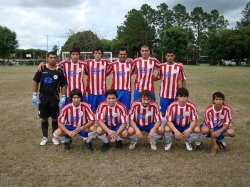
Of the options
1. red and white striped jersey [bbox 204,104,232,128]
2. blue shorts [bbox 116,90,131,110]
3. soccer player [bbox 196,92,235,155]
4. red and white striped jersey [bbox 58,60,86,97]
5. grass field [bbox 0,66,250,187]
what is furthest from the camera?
blue shorts [bbox 116,90,131,110]

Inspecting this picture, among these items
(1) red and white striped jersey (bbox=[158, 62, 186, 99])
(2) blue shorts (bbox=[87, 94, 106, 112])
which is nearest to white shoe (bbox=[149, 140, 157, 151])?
(1) red and white striped jersey (bbox=[158, 62, 186, 99])

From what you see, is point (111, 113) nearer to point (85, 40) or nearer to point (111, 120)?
point (111, 120)

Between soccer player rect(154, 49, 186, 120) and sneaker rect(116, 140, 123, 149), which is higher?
soccer player rect(154, 49, 186, 120)

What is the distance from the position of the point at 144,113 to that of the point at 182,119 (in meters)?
0.68

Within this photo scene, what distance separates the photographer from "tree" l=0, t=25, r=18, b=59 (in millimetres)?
68125

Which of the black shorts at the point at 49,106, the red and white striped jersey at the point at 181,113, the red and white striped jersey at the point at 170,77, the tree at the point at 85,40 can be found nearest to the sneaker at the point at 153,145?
the red and white striped jersey at the point at 181,113

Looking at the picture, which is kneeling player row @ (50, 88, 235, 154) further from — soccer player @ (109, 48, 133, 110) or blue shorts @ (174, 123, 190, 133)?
soccer player @ (109, 48, 133, 110)

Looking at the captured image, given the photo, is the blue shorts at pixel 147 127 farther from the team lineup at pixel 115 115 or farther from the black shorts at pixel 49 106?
the black shorts at pixel 49 106

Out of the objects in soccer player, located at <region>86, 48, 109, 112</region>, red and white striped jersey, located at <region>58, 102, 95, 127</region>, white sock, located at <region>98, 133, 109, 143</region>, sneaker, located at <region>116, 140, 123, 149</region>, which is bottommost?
sneaker, located at <region>116, 140, 123, 149</region>

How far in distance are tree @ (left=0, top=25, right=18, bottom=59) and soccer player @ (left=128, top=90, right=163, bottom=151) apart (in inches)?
2688

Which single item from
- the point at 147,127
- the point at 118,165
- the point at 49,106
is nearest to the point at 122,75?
the point at 147,127

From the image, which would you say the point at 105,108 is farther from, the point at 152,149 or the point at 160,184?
the point at 160,184

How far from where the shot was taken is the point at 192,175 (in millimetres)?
4250

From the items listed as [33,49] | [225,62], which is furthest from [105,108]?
[33,49]
